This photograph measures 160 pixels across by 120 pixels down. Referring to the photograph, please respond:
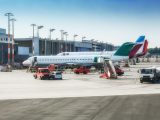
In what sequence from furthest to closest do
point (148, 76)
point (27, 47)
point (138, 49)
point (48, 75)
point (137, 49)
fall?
point (27, 47) → point (138, 49) → point (137, 49) → point (48, 75) → point (148, 76)

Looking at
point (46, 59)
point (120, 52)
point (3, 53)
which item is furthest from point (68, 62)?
point (3, 53)

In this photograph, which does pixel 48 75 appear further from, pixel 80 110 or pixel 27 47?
pixel 27 47

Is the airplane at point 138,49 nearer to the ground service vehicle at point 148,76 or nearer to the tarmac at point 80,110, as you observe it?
the ground service vehicle at point 148,76

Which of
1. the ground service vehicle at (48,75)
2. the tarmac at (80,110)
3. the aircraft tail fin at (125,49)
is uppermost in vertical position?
the aircraft tail fin at (125,49)

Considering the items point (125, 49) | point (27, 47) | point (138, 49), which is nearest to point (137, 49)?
point (138, 49)

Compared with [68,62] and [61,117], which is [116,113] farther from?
[68,62]

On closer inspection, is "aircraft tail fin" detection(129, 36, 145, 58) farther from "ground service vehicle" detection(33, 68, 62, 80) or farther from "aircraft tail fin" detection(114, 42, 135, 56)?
"ground service vehicle" detection(33, 68, 62, 80)

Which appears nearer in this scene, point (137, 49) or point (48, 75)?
point (48, 75)

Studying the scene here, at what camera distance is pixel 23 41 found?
183 metres

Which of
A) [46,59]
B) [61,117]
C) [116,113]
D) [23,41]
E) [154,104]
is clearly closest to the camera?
[61,117]

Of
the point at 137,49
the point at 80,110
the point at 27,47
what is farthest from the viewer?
the point at 27,47

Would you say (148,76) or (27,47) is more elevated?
(27,47)

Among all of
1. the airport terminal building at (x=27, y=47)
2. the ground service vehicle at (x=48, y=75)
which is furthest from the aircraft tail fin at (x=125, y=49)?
the ground service vehicle at (x=48, y=75)

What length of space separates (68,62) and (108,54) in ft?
59.3
